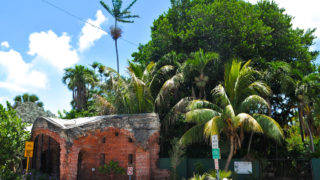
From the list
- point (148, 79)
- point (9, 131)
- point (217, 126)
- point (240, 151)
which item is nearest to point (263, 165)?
point (240, 151)

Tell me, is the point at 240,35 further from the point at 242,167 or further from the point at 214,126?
the point at 242,167

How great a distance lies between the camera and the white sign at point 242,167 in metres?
15.2

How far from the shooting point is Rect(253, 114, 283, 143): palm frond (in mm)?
13477

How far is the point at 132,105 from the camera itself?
58.9 feet

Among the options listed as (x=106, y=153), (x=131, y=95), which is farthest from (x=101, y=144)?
(x=131, y=95)

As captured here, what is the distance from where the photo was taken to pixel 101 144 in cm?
1762

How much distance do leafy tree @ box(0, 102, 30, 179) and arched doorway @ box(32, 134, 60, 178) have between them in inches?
41.7

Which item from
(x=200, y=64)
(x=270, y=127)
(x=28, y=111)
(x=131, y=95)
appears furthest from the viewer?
(x=28, y=111)

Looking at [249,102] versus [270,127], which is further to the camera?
[249,102]

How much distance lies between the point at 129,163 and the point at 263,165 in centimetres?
791

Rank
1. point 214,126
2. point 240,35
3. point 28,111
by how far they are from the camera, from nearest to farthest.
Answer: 1. point 214,126
2. point 240,35
3. point 28,111

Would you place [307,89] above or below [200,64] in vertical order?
below

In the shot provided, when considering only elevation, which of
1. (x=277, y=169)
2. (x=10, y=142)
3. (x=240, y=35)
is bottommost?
(x=277, y=169)

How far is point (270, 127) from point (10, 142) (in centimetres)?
1449
